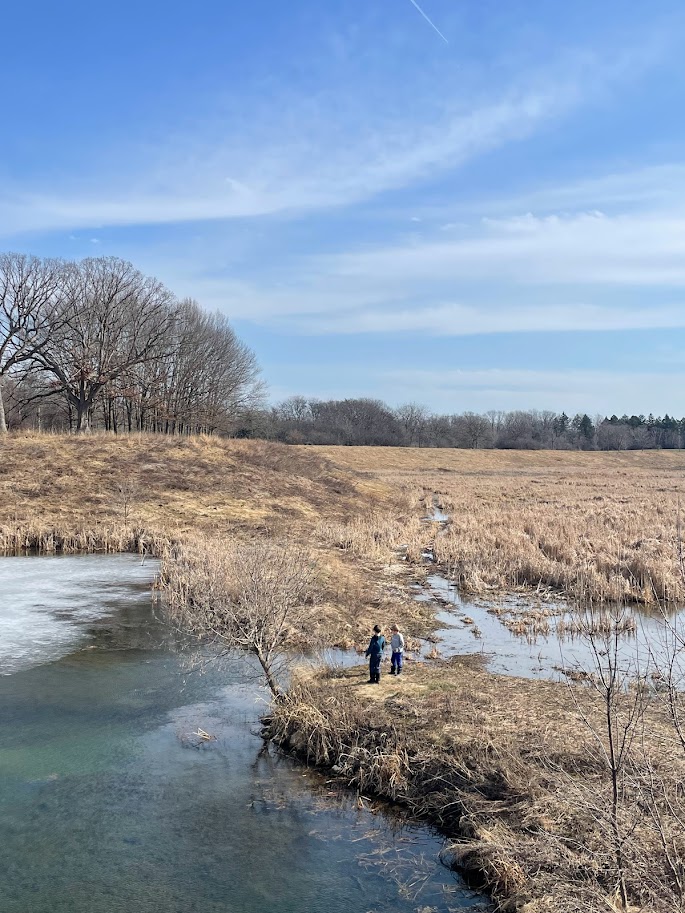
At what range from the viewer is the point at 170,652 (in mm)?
16031

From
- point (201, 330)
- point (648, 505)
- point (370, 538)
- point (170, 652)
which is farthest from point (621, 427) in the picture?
point (170, 652)

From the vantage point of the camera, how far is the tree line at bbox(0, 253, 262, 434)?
5066cm

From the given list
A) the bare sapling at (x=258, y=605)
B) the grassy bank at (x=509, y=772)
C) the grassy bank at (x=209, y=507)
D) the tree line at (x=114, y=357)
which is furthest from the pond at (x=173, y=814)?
the tree line at (x=114, y=357)

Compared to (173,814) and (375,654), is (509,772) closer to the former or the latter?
(375,654)


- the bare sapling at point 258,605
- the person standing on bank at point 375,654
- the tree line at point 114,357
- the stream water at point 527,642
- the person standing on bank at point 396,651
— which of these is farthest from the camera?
the tree line at point 114,357

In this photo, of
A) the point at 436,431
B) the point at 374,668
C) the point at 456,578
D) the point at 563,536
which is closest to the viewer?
the point at 374,668

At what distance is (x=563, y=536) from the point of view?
27.3 m

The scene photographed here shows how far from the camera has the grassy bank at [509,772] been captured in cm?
620

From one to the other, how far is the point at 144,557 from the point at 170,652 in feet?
38.8

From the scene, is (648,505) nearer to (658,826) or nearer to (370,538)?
(370,538)

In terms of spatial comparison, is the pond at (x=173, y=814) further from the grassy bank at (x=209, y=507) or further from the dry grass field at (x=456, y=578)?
the grassy bank at (x=209, y=507)

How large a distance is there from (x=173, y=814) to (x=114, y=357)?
50079 millimetres

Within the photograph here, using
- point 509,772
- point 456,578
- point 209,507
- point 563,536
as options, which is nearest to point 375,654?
point 509,772

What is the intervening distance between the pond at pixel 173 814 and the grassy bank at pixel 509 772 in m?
0.45
